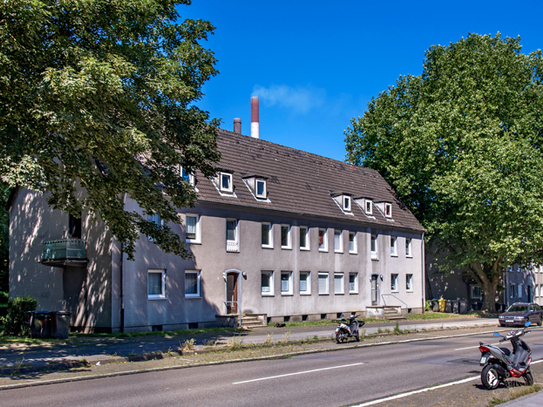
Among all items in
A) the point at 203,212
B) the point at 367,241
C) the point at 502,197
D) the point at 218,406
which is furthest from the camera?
the point at 367,241

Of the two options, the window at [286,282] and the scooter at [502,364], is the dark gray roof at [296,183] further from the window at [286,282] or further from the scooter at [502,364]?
the scooter at [502,364]

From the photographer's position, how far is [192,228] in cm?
2805

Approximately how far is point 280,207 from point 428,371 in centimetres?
2012

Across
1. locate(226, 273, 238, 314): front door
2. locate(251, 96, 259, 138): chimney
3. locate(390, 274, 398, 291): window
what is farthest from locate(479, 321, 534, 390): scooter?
locate(251, 96, 259, 138): chimney

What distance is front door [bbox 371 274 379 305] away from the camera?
39125 mm

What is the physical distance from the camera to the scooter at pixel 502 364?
402 inches

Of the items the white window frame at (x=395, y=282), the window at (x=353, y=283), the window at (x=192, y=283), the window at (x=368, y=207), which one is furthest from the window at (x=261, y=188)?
the white window frame at (x=395, y=282)

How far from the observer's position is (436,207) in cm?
4338

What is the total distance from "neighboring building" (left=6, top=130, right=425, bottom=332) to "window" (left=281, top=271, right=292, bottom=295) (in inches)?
2.5

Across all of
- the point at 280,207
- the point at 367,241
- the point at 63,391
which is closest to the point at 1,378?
the point at 63,391

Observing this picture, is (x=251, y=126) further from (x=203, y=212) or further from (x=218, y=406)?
(x=218, y=406)

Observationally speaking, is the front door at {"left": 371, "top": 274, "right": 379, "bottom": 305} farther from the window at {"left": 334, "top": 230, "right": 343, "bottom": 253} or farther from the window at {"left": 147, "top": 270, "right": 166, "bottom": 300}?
the window at {"left": 147, "top": 270, "right": 166, "bottom": 300}

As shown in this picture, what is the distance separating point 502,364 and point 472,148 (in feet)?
101

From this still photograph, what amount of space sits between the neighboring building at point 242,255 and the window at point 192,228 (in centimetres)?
5
